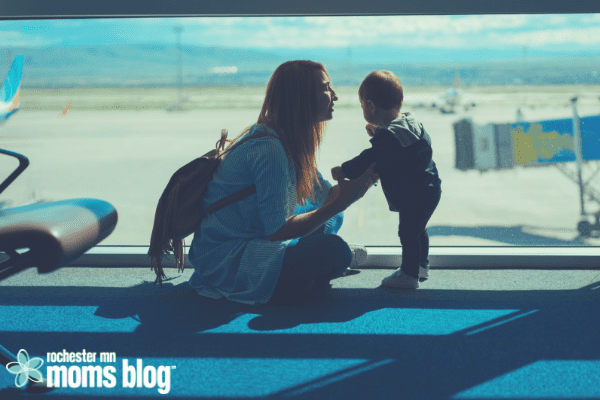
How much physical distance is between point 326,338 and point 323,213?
451 millimetres

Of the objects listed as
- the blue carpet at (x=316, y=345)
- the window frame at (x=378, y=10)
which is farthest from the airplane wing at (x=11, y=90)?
the blue carpet at (x=316, y=345)

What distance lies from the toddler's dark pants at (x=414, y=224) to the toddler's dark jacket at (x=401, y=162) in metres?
0.02

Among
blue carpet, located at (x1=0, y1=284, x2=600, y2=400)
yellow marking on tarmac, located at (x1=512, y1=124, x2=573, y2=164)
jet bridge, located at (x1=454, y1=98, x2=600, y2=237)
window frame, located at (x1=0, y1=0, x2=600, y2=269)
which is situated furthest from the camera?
yellow marking on tarmac, located at (x1=512, y1=124, x2=573, y2=164)

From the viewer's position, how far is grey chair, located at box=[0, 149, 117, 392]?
1144mm

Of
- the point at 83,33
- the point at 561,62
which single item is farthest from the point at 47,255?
the point at 561,62

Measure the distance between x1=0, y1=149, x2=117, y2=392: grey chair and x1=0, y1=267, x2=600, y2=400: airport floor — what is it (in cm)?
29

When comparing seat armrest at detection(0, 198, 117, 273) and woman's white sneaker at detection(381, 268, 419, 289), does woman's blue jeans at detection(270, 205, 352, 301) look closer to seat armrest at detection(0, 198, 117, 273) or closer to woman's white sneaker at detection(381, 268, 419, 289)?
woman's white sneaker at detection(381, 268, 419, 289)

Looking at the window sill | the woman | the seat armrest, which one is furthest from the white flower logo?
the window sill

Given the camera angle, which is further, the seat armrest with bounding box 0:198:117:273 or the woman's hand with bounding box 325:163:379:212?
the woman's hand with bounding box 325:163:379:212

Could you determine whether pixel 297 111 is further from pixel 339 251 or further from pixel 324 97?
pixel 339 251

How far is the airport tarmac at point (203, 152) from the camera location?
275 centimetres

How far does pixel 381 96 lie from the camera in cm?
200

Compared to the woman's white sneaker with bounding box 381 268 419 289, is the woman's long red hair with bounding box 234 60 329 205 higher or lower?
higher

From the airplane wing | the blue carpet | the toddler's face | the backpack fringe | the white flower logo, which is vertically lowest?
the blue carpet
